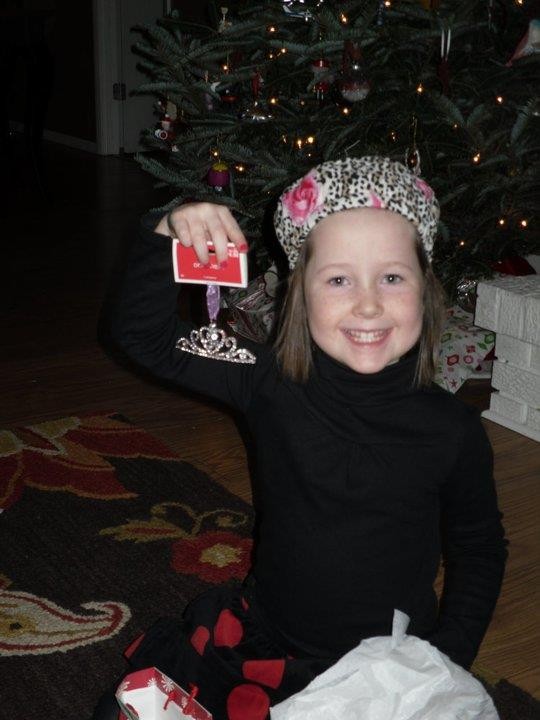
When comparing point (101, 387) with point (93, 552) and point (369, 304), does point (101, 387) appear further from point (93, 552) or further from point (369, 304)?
point (369, 304)

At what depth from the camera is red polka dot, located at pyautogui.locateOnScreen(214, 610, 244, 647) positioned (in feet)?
3.80

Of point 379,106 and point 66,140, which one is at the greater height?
point 379,106

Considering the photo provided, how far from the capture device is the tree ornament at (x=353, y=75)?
217 centimetres

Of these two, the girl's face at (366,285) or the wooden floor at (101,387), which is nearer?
the girl's face at (366,285)

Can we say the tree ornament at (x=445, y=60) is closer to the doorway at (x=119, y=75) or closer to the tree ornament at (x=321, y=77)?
the tree ornament at (x=321, y=77)

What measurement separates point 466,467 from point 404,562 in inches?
5.2

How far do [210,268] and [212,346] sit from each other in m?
0.13

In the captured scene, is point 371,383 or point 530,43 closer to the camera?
point 371,383

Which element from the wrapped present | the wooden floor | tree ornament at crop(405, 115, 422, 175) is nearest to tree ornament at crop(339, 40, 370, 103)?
tree ornament at crop(405, 115, 422, 175)

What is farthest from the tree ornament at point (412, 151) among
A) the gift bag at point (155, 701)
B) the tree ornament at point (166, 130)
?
the gift bag at point (155, 701)

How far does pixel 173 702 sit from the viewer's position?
1.06 meters

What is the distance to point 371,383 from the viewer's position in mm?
1103

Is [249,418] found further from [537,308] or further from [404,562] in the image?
[537,308]

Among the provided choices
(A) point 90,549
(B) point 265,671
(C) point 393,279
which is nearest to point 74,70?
(A) point 90,549
